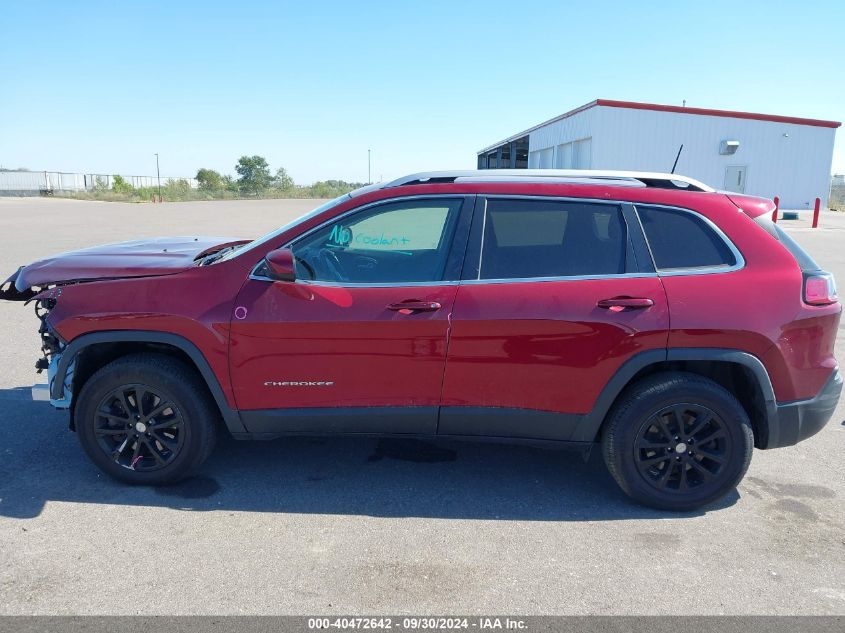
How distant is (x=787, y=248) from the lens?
3551 mm

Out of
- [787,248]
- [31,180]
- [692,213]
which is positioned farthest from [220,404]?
[31,180]

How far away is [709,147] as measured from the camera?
104 feet

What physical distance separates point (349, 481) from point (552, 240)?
1.87 metres

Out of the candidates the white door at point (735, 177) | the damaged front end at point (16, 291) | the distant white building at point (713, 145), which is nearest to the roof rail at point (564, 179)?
the damaged front end at point (16, 291)

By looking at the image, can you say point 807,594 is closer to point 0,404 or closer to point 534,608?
point 534,608

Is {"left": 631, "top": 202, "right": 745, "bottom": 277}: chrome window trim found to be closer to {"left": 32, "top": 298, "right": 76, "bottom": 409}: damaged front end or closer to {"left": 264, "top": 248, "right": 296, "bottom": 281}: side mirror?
{"left": 264, "top": 248, "right": 296, "bottom": 281}: side mirror

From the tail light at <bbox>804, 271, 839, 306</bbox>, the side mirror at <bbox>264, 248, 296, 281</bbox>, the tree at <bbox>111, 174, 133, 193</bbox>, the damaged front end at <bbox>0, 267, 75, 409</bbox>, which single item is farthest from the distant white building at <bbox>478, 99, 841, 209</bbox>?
the tree at <bbox>111, 174, 133, 193</bbox>

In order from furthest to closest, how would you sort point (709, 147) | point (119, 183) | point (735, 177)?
point (119, 183) < point (735, 177) < point (709, 147)

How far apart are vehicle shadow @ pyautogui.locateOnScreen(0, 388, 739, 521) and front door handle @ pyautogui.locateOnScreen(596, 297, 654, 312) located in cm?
Result: 116

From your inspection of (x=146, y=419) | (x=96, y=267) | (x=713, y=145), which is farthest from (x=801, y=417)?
(x=713, y=145)

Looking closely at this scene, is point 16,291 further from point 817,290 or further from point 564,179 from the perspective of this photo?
point 817,290

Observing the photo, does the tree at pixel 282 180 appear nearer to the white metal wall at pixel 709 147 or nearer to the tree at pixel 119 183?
the tree at pixel 119 183

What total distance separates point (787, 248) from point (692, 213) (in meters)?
0.56

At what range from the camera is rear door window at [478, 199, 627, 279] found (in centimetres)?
353
